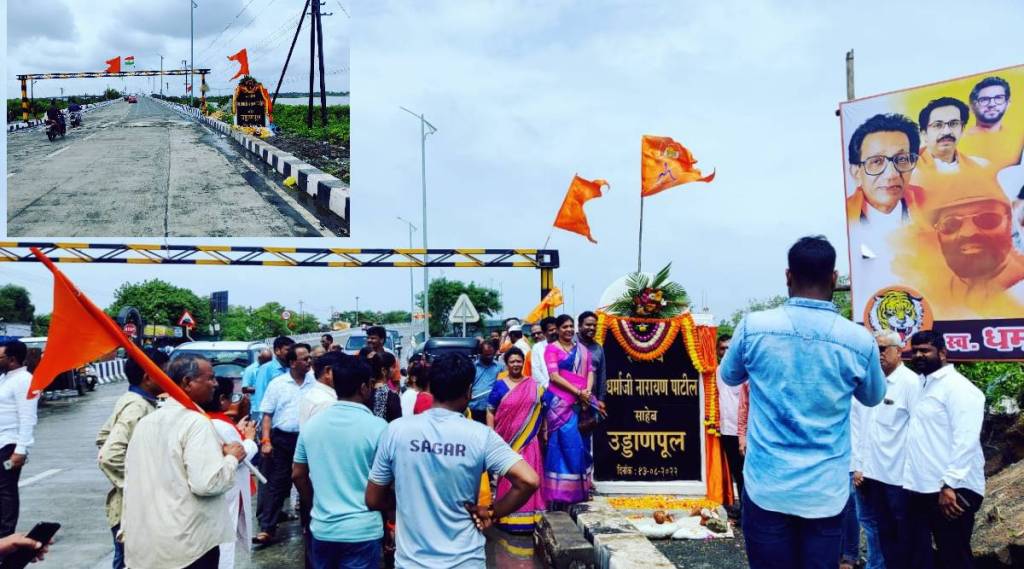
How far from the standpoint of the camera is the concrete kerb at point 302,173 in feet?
72.3

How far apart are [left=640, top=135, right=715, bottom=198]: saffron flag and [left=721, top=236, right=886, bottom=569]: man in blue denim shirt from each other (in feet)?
28.9

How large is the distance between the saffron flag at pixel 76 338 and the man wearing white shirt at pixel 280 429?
13.1 feet


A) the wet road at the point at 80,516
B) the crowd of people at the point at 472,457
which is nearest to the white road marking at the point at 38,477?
the wet road at the point at 80,516

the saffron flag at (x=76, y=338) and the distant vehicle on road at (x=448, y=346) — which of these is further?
the distant vehicle on road at (x=448, y=346)

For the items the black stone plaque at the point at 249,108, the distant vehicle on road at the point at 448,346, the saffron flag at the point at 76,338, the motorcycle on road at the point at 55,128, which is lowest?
the distant vehicle on road at the point at 448,346

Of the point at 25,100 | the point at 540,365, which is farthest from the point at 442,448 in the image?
the point at 25,100

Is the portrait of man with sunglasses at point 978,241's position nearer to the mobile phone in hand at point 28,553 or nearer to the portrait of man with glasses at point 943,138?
the portrait of man with glasses at point 943,138

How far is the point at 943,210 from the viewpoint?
1050 cm

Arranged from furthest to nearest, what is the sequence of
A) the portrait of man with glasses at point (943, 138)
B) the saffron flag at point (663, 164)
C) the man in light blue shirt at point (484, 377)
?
the saffron flag at point (663, 164), the man in light blue shirt at point (484, 377), the portrait of man with glasses at point (943, 138)

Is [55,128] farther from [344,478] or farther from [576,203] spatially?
[344,478]

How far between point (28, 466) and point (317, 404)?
26.7ft

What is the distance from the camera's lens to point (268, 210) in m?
22.1

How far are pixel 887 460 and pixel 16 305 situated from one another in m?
79.4

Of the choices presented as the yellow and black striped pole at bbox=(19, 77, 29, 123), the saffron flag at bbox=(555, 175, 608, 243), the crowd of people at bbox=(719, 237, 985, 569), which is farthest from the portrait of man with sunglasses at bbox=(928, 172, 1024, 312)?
the yellow and black striped pole at bbox=(19, 77, 29, 123)
